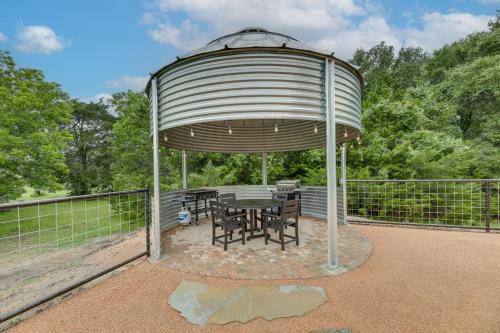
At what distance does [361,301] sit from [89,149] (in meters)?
28.1

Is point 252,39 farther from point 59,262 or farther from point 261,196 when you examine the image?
point 59,262

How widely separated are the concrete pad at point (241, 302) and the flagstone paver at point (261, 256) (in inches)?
13.8

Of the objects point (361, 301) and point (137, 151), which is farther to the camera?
point (137, 151)

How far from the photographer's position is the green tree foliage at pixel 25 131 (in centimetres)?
982

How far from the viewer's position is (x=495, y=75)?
11.7m

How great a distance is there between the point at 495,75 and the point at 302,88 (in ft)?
46.5

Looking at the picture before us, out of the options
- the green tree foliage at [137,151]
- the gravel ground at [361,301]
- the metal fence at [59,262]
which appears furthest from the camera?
the green tree foliage at [137,151]

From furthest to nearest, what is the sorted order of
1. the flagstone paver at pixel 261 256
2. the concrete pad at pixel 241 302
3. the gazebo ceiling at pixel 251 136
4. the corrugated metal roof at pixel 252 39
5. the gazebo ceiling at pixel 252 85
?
the gazebo ceiling at pixel 251 136
the corrugated metal roof at pixel 252 39
the gazebo ceiling at pixel 252 85
the flagstone paver at pixel 261 256
the concrete pad at pixel 241 302

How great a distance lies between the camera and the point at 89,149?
24375mm

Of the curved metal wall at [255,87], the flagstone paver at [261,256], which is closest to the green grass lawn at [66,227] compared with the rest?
the flagstone paver at [261,256]

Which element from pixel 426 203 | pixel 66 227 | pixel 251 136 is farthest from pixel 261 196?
pixel 66 227

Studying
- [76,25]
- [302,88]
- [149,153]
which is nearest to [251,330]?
[302,88]

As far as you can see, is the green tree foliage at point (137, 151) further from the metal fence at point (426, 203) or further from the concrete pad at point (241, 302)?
the concrete pad at point (241, 302)

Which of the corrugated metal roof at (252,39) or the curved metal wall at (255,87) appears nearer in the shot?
the curved metal wall at (255,87)
